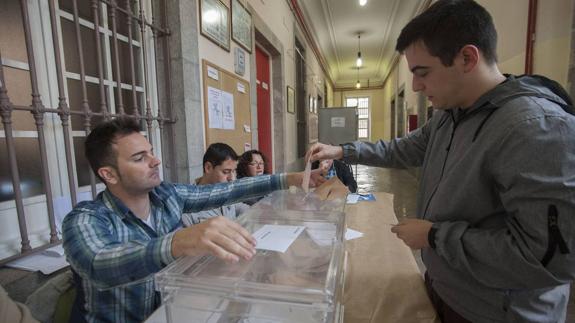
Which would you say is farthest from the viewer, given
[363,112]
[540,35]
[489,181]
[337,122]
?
[363,112]

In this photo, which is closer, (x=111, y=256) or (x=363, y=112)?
(x=111, y=256)

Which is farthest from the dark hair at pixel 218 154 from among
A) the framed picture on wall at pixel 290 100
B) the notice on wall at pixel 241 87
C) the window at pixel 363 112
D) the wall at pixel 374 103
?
the window at pixel 363 112

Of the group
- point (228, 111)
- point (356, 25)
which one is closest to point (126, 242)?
point (228, 111)

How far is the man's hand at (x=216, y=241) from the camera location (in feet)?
2.15

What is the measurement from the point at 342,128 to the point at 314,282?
5.48 metres

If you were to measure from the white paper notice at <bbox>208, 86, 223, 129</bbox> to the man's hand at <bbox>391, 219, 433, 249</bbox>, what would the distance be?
1.74 meters

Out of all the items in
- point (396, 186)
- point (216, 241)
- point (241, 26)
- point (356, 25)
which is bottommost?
point (396, 186)

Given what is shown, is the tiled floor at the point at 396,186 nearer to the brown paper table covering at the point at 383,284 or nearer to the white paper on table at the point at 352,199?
the white paper on table at the point at 352,199

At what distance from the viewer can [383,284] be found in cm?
109

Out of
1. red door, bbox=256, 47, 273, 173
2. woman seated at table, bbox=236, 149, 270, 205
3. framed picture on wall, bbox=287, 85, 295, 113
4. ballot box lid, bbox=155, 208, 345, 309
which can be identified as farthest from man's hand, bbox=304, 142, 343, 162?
framed picture on wall, bbox=287, 85, 295, 113

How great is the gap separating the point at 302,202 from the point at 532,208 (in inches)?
38.2

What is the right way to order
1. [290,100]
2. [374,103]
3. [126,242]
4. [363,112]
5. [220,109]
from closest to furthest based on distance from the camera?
[126,242], [220,109], [290,100], [374,103], [363,112]

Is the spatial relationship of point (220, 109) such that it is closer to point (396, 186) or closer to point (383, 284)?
point (383, 284)

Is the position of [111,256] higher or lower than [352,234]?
higher
